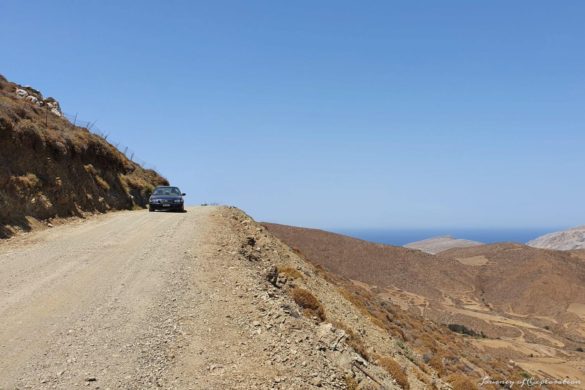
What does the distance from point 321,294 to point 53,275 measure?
1098cm

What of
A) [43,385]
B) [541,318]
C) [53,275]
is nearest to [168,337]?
[43,385]

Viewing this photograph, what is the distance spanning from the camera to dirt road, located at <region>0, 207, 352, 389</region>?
7.17m

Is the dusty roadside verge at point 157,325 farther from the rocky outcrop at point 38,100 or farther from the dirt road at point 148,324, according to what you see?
the rocky outcrop at point 38,100

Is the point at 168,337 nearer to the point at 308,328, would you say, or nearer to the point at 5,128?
the point at 308,328

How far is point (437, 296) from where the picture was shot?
7944cm

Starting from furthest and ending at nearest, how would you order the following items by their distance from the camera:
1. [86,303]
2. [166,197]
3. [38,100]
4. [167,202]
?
[38,100], [166,197], [167,202], [86,303]

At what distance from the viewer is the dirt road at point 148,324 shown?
717cm

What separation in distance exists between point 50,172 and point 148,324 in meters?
18.7

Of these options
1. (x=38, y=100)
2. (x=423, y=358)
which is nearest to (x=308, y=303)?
(x=423, y=358)

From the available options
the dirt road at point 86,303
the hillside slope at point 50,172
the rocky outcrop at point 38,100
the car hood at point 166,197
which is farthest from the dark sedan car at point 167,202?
the rocky outcrop at point 38,100

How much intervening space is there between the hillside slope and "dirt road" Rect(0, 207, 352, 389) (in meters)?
5.27

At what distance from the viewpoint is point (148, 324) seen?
29.4 ft

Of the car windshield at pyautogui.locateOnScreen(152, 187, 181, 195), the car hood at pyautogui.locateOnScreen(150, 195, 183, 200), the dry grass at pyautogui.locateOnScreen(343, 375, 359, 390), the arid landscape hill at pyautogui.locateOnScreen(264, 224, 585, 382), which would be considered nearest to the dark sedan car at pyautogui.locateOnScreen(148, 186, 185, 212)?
the car hood at pyautogui.locateOnScreen(150, 195, 183, 200)

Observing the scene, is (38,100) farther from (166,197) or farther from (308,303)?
(308,303)
